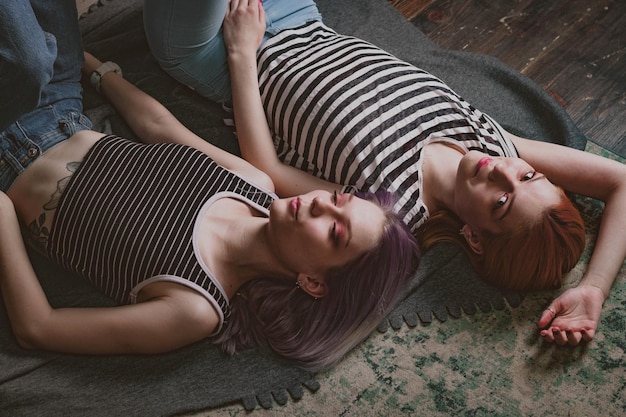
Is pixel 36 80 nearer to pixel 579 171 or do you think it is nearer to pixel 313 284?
pixel 313 284

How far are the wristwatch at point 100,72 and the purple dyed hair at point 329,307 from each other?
790 millimetres

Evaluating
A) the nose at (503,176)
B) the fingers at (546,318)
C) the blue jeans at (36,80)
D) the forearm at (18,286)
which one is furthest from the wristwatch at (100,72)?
the fingers at (546,318)

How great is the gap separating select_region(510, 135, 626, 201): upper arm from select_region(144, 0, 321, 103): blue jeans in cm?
78

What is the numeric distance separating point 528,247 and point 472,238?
17 cm

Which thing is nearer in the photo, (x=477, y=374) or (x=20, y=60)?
(x=20, y=60)

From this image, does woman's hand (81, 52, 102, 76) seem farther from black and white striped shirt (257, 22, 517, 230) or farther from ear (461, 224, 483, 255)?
ear (461, 224, 483, 255)

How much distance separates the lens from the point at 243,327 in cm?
174

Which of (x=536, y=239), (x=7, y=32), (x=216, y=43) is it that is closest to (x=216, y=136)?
(x=216, y=43)

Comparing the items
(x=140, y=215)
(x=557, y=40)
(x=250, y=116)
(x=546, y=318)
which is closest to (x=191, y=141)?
(x=250, y=116)

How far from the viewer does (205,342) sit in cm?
175

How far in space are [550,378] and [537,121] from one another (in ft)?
2.70

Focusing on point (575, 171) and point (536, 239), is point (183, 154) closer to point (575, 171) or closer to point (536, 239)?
point (536, 239)

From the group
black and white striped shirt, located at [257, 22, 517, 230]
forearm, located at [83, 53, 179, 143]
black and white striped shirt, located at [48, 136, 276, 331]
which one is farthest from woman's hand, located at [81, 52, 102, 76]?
black and white striped shirt, located at [257, 22, 517, 230]

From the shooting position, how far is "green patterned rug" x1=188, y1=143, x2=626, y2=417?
1695 millimetres
